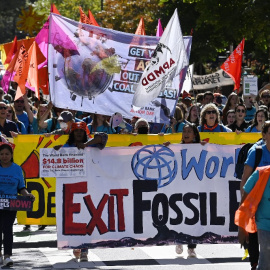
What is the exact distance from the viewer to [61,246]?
37.8 ft

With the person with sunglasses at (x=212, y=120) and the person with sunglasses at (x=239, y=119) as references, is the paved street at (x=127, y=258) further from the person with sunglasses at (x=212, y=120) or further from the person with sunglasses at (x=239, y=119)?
the person with sunglasses at (x=239, y=119)

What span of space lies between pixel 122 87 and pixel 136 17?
123 ft

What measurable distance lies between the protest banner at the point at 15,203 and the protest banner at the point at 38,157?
2133 mm

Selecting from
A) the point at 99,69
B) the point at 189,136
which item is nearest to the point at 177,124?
the point at 99,69

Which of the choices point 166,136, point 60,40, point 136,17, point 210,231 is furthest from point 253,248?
point 136,17

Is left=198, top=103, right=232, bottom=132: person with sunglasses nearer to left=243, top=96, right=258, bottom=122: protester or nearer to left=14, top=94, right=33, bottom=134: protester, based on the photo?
left=14, top=94, right=33, bottom=134: protester

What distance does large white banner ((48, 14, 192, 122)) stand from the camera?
14.0 m

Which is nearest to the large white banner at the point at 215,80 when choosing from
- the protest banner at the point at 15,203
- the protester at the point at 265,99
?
the protester at the point at 265,99

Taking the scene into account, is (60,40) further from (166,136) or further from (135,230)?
(135,230)

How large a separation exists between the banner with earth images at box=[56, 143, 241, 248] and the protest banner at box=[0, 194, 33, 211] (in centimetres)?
77

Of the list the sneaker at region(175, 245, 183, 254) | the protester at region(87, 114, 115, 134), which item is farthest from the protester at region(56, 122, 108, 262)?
the protester at region(87, 114, 115, 134)

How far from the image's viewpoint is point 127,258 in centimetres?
1155

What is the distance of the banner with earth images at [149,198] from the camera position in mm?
11625

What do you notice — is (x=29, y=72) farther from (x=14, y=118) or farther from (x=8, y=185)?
(x=8, y=185)
